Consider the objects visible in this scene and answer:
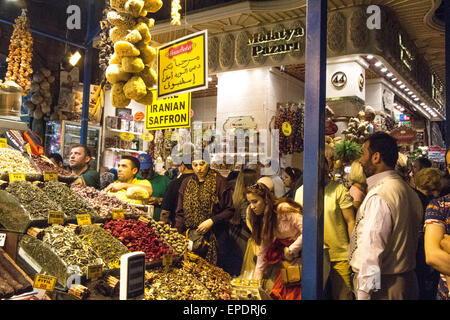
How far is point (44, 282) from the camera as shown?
8.46 feet

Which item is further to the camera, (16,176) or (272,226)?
(272,226)

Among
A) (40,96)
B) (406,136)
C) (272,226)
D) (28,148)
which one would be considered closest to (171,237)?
(272,226)

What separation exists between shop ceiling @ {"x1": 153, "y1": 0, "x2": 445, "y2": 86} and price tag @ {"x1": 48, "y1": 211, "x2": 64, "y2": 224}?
404 centimetres

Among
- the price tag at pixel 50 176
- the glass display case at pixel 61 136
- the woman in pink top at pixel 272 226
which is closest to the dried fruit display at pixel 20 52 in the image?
the glass display case at pixel 61 136

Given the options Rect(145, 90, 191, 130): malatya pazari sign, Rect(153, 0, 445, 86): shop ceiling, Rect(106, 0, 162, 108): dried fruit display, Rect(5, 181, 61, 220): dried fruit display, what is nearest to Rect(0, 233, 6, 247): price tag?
Rect(5, 181, 61, 220): dried fruit display

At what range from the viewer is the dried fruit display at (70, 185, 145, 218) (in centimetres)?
355

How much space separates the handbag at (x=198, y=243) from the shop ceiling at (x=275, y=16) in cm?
351

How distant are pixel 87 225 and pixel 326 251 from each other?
79.4 inches

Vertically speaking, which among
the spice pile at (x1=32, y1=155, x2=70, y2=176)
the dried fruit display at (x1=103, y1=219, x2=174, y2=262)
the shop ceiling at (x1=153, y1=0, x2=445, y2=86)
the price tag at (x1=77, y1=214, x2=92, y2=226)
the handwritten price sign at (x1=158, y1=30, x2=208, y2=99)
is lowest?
the dried fruit display at (x1=103, y1=219, x2=174, y2=262)

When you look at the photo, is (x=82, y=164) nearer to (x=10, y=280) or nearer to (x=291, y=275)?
(x=10, y=280)

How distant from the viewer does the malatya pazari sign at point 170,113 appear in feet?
14.5

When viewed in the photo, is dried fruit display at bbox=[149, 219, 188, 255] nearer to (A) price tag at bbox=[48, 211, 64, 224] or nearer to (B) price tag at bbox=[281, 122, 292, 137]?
(A) price tag at bbox=[48, 211, 64, 224]

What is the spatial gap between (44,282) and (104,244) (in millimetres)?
541
